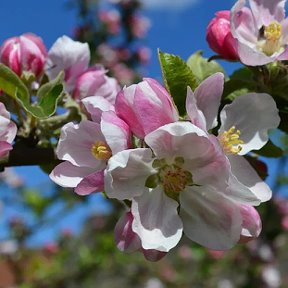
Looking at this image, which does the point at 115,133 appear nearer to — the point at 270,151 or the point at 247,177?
the point at 247,177

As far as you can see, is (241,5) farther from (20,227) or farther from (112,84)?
(20,227)

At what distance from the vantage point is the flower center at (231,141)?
3.00ft

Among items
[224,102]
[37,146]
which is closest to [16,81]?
[37,146]

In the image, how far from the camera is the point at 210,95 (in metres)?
0.87

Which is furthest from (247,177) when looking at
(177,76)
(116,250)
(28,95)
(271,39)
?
(116,250)

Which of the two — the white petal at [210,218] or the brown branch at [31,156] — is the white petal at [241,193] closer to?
the white petal at [210,218]

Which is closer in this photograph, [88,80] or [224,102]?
[224,102]

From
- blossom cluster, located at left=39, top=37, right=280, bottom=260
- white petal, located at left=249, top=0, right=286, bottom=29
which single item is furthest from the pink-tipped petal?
white petal, located at left=249, top=0, right=286, bottom=29

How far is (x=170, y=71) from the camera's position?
2.84 feet

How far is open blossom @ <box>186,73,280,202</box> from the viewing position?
867mm

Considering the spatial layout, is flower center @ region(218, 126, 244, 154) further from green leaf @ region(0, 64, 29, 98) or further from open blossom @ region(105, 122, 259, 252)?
green leaf @ region(0, 64, 29, 98)

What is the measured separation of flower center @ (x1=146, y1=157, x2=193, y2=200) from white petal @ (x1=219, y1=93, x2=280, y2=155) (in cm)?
11

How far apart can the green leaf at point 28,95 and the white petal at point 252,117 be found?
10.3 inches

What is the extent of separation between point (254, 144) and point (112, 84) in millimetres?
330
